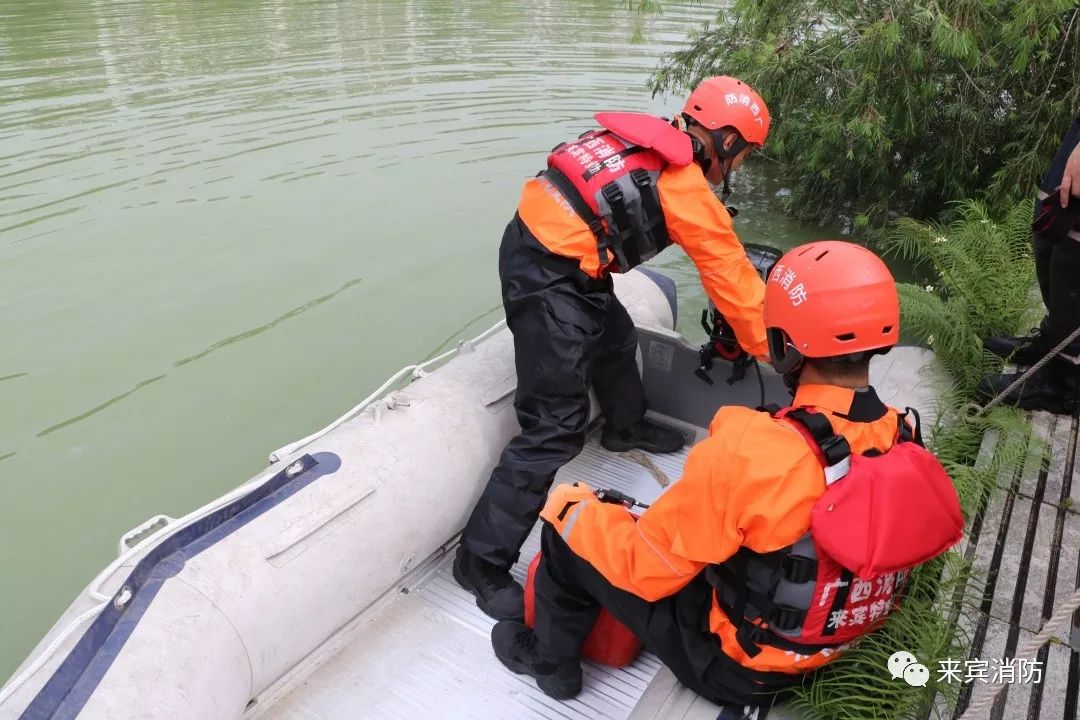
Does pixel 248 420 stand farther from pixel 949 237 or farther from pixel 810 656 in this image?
pixel 949 237

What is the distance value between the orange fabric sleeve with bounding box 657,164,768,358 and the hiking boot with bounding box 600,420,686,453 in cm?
89

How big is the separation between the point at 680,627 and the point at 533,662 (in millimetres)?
616

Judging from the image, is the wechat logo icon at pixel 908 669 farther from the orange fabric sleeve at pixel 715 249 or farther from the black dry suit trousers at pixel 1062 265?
the black dry suit trousers at pixel 1062 265

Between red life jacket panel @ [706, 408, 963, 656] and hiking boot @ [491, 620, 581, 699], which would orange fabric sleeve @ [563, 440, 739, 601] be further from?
hiking boot @ [491, 620, 581, 699]

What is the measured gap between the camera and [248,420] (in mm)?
4387

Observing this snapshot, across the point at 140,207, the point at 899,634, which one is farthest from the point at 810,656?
the point at 140,207

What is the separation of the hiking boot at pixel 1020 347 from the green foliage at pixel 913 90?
1.48 m

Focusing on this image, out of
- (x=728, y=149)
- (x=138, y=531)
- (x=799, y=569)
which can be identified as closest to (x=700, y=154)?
(x=728, y=149)

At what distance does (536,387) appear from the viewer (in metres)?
2.71

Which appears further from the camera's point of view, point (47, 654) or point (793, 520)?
point (47, 654)

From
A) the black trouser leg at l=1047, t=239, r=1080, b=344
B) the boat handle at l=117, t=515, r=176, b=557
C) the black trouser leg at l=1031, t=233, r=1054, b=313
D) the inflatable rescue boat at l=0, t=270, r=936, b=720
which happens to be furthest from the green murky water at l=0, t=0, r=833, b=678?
the black trouser leg at l=1047, t=239, r=1080, b=344

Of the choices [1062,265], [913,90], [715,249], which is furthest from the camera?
[913,90]

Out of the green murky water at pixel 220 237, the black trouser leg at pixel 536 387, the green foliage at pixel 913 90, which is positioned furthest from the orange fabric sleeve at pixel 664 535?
the green foliage at pixel 913 90

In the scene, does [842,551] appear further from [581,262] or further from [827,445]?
[581,262]
